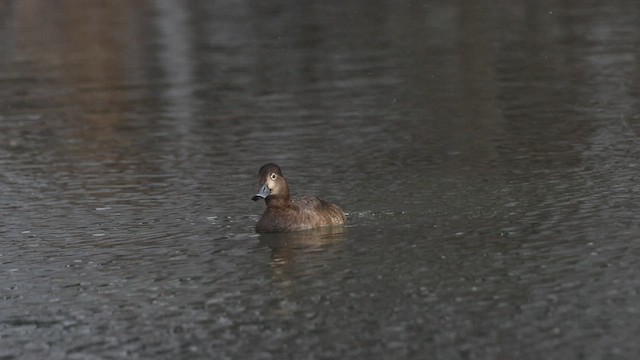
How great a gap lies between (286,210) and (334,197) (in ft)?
6.32

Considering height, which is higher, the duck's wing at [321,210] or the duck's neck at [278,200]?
the duck's neck at [278,200]

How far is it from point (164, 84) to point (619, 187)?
16.4 m

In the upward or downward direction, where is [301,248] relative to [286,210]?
downward

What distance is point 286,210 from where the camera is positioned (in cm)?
1925

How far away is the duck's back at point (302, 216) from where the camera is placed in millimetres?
19062

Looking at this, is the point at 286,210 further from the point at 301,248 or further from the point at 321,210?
the point at 301,248

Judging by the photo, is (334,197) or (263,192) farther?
(334,197)

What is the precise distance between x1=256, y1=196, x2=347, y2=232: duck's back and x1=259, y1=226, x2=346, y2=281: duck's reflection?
0.07 m

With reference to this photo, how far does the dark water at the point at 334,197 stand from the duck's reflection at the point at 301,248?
0.17 feet

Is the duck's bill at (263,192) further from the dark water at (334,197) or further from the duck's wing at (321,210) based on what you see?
the dark water at (334,197)

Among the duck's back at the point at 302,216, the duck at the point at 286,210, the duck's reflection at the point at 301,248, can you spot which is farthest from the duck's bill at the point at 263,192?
the duck's reflection at the point at 301,248

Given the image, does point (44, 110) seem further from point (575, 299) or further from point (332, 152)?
point (575, 299)

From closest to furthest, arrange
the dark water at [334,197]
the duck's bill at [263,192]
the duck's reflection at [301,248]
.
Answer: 1. the dark water at [334,197]
2. the duck's reflection at [301,248]
3. the duck's bill at [263,192]

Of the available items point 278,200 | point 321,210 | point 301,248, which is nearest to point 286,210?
point 278,200
